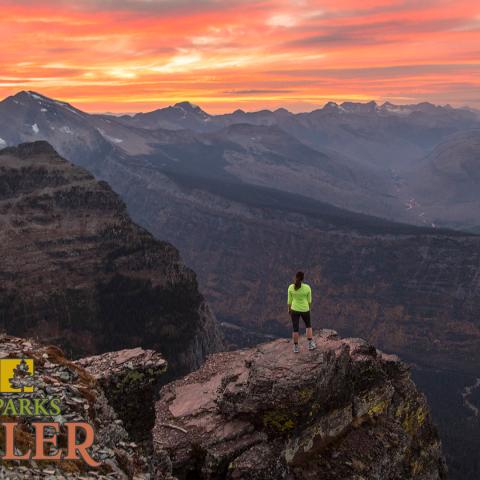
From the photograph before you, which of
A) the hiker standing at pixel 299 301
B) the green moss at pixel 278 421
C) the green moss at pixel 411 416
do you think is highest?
the hiker standing at pixel 299 301

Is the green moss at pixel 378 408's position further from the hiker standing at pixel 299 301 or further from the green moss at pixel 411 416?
the hiker standing at pixel 299 301

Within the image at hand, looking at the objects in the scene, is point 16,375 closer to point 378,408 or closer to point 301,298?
point 301,298

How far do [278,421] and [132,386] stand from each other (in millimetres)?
11078

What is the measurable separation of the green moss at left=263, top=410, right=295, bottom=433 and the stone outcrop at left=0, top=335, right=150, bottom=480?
1235 cm

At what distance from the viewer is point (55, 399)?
29.4 meters

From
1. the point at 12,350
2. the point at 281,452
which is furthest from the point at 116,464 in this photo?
the point at 281,452

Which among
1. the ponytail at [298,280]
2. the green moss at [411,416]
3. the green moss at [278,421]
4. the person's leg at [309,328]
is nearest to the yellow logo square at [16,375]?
the green moss at [278,421]

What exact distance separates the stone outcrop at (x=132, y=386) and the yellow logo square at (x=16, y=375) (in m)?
7.30

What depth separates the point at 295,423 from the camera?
42469 millimetres

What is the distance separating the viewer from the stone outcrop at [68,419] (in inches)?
1025

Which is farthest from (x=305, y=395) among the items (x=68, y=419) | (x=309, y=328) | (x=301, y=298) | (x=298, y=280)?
(x=68, y=419)

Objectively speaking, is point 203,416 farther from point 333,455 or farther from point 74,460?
point 74,460

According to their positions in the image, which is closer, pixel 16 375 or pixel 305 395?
pixel 16 375

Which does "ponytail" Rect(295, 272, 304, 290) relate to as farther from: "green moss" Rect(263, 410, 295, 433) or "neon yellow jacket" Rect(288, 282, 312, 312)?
"green moss" Rect(263, 410, 295, 433)
